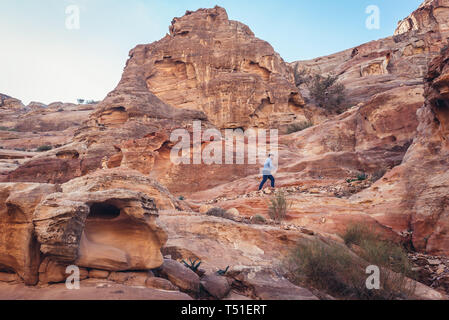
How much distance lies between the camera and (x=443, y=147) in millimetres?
8414

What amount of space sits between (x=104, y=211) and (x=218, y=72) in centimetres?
3071

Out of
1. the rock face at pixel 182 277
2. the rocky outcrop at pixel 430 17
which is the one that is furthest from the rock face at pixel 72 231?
the rocky outcrop at pixel 430 17

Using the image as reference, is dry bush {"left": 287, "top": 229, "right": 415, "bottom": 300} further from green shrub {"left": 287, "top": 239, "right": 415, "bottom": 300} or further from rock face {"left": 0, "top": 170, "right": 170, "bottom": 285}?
rock face {"left": 0, "top": 170, "right": 170, "bottom": 285}

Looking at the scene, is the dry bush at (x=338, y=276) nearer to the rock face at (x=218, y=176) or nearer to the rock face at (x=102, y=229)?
the rock face at (x=218, y=176)

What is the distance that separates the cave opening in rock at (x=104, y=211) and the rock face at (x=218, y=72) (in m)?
26.6

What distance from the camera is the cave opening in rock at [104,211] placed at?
3.72 metres

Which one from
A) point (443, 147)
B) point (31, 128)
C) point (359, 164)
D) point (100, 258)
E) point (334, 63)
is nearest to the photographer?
point (100, 258)

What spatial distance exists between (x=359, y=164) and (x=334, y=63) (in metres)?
47.7

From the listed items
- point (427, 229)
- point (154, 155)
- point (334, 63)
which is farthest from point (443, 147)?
point (334, 63)

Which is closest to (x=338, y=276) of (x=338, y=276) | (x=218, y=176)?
(x=338, y=276)

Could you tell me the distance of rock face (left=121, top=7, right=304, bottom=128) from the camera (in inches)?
1192

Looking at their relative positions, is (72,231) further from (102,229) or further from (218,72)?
(218,72)

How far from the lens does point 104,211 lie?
150 inches

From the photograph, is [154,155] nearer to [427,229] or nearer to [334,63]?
[427,229]
